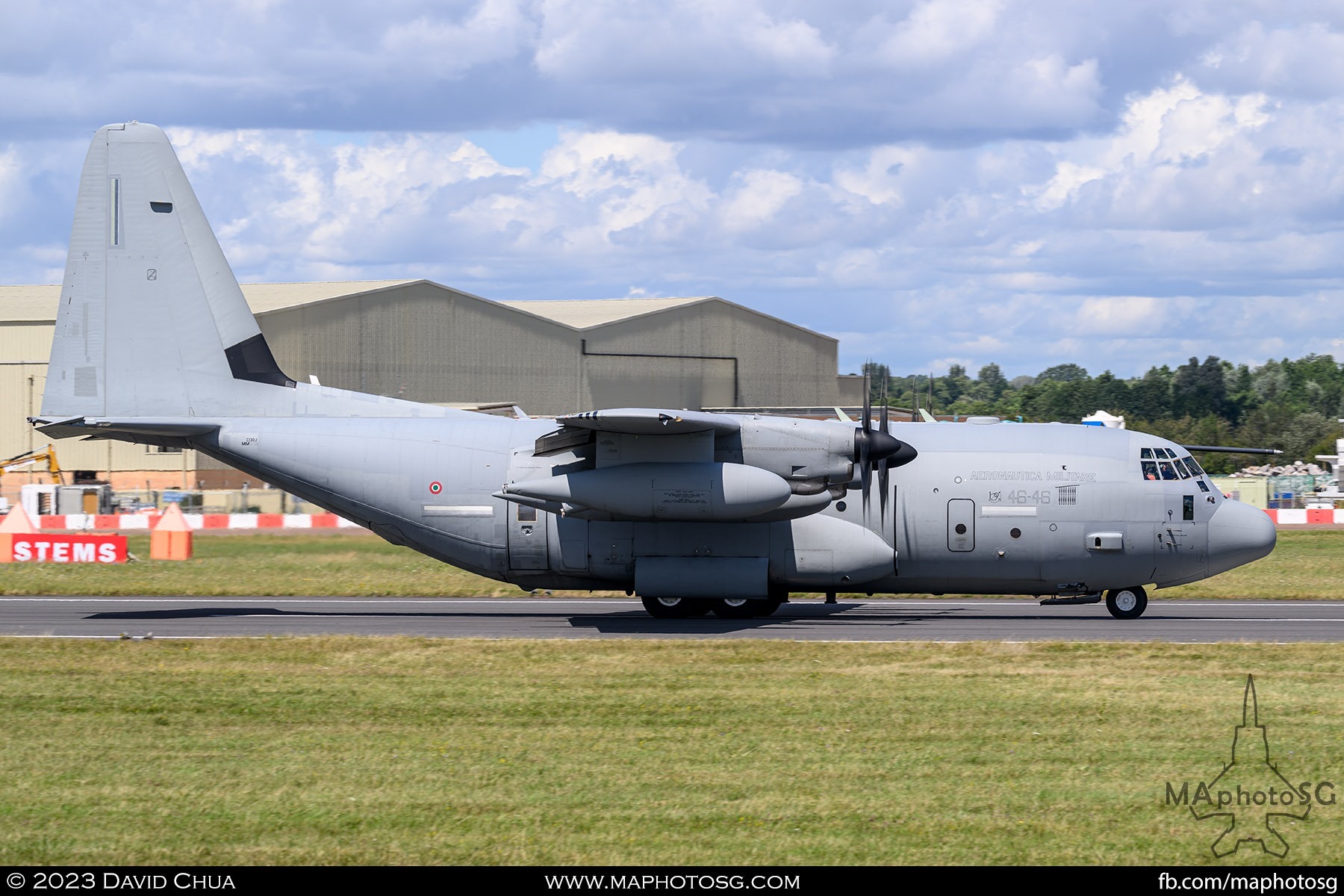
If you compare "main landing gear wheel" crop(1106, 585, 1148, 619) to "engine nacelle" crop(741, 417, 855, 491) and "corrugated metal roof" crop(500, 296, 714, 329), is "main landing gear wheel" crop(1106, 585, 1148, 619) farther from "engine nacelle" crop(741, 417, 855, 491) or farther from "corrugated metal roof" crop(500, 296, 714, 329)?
"corrugated metal roof" crop(500, 296, 714, 329)

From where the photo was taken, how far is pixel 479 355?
72.1m

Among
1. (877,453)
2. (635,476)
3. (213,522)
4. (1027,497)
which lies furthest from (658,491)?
(213,522)

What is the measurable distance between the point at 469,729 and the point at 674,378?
64.8m

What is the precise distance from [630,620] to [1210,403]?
114144 mm

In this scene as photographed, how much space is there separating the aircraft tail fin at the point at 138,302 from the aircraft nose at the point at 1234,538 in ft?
55.7

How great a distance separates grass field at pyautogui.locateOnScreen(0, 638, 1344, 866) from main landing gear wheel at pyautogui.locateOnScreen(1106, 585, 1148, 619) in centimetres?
422

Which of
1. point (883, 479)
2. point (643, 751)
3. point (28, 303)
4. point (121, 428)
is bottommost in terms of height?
point (643, 751)

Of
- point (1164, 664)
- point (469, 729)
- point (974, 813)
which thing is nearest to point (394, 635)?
point (469, 729)

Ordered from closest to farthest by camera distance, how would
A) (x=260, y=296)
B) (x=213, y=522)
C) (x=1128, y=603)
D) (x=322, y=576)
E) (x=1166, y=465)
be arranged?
(x=1166, y=465)
(x=1128, y=603)
(x=322, y=576)
(x=213, y=522)
(x=260, y=296)

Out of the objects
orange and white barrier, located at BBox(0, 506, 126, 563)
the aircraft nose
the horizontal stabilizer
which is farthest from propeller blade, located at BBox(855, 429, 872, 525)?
orange and white barrier, located at BBox(0, 506, 126, 563)

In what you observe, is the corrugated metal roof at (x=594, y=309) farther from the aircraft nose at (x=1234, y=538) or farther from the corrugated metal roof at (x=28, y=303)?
the aircraft nose at (x=1234, y=538)

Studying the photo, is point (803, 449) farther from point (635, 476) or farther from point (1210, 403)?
point (1210, 403)

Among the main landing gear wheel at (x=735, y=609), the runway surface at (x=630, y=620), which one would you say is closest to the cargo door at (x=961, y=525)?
the runway surface at (x=630, y=620)

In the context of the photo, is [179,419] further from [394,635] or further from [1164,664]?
[1164,664]
